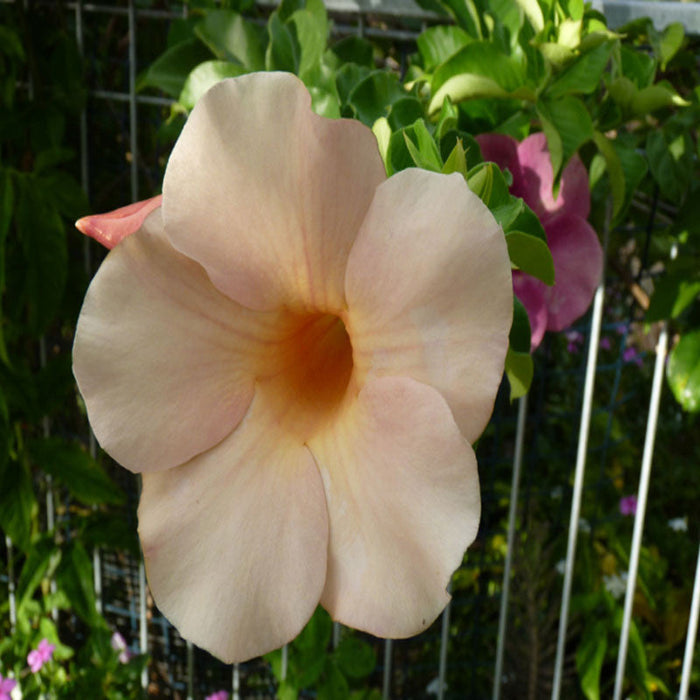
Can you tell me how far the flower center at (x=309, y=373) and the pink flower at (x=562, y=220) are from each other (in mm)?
247

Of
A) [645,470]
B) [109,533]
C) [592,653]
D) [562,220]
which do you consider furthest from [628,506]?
[562,220]

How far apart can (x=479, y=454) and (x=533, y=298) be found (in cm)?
144

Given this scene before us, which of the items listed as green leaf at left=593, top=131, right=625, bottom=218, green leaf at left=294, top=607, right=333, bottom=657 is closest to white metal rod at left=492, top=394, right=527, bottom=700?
green leaf at left=294, top=607, right=333, bottom=657

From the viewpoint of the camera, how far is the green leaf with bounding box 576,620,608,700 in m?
1.46

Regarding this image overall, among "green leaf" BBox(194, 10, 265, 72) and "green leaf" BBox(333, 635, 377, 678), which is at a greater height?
"green leaf" BBox(194, 10, 265, 72)

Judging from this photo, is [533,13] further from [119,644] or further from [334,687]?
[119,644]

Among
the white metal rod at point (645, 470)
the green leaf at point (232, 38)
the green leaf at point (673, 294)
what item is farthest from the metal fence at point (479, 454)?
the green leaf at point (232, 38)

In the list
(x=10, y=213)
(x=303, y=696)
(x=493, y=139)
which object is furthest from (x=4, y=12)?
(x=303, y=696)

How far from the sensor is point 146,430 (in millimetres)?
462

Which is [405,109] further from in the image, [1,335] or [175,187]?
[1,335]

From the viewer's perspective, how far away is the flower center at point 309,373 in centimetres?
51

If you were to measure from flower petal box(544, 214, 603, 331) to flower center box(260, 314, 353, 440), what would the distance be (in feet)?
0.97

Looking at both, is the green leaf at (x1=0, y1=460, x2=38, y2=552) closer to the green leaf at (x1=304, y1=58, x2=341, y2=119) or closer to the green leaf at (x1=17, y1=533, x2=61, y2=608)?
the green leaf at (x1=17, y1=533, x2=61, y2=608)

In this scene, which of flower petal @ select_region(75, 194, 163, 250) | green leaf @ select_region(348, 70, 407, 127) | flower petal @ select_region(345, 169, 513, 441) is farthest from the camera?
green leaf @ select_region(348, 70, 407, 127)
